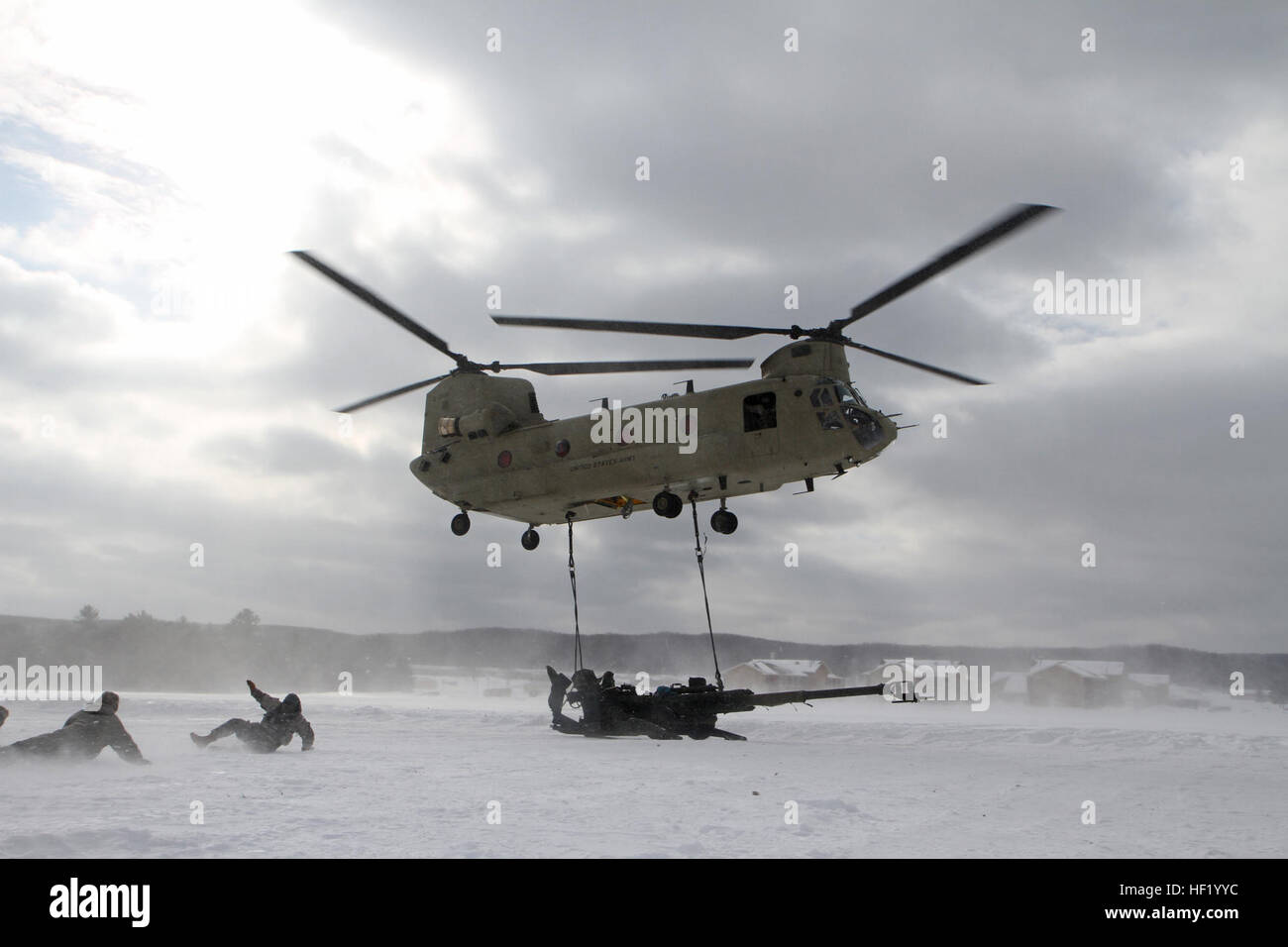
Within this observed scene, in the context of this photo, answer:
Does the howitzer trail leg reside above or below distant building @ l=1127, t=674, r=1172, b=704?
above

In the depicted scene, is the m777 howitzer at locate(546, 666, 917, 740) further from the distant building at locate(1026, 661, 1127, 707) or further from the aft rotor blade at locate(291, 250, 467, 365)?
the distant building at locate(1026, 661, 1127, 707)

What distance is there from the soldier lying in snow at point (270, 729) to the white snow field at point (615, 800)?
29cm

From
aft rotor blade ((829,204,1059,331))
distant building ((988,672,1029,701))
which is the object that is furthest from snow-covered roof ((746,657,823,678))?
aft rotor blade ((829,204,1059,331))

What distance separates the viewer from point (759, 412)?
18.0 meters

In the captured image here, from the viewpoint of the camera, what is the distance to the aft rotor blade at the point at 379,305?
17.7 m

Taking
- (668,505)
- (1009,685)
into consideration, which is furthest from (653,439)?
(1009,685)

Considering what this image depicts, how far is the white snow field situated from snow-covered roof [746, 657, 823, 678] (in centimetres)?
4196

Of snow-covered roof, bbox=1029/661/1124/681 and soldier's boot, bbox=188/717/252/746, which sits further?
snow-covered roof, bbox=1029/661/1124/681

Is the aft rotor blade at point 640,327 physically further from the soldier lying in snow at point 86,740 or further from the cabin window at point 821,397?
the soldier lying in snow at point 86,740

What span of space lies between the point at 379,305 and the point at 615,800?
1261cm

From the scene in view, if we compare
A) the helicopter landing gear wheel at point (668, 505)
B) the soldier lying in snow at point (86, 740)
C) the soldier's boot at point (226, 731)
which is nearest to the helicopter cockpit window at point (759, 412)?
the helicopter landing gear wheel at point (668, 505)

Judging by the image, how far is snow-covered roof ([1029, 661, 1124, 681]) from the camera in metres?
55.9
